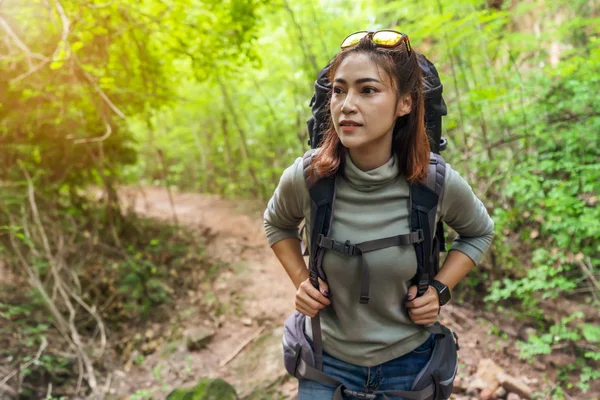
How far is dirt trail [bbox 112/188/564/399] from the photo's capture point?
12.7 feet

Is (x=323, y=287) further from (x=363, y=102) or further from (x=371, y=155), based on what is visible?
(x=363, y=102)

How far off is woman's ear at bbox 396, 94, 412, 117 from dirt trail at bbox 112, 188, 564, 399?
2.94 m

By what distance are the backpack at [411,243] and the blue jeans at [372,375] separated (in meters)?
0.03

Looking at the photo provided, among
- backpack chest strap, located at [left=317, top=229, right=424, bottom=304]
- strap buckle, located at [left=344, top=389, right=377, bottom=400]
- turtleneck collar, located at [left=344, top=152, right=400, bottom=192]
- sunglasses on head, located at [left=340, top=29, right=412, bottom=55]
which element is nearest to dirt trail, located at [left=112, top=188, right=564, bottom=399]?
strap buckle, located at [left=344, top=389, right=377, bottom=400]

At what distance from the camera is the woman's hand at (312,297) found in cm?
161

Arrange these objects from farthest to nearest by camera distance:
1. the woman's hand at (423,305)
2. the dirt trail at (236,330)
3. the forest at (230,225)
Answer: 1. the dirt trail at (236,330)
2. the forest at (230,225)
3. the woman's hand at (423,305)

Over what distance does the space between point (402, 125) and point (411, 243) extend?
52 cm

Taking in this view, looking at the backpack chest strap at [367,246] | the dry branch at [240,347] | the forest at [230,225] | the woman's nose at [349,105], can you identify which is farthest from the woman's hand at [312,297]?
the dry branch at [240,347]

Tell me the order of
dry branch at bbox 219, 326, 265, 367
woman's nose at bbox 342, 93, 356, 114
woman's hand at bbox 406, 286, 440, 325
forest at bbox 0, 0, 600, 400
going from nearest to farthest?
woman's nose at bbox 342, 93, 356, 114, woman's hand at bbox 406, 286, 440, 325, forest at bbox 0, 0, 600, 400, dry branch at bbox 219, 326, 265, 367

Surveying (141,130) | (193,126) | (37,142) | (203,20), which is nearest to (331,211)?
(203,20)

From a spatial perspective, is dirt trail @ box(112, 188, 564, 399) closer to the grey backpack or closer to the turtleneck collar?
the grey backpack

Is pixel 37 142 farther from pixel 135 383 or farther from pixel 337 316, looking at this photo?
pixel 337 316

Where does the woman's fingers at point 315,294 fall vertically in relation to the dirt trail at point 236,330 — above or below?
above

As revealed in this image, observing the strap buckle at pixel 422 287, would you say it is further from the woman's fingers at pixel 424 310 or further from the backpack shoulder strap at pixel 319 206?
the backpack shoulder strap at pixel 319 206
